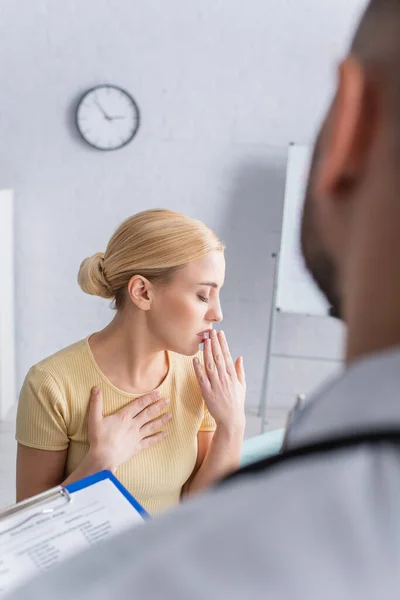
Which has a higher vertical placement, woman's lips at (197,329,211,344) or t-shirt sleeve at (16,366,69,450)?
woman's lips at (197,329,211,344)

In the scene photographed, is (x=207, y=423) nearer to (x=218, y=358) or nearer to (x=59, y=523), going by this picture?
(x=218, y=358)

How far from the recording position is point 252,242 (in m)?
2.99

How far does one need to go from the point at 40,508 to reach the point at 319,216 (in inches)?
27.5

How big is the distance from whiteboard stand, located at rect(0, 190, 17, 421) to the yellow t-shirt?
158 centimetres

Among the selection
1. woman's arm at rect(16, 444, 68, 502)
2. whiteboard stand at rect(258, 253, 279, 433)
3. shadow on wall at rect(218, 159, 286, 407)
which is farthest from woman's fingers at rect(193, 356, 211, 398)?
shadow on wall at rect(218, 159, 286, 407)

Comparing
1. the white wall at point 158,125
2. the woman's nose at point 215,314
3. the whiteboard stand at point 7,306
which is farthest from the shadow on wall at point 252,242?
the woman's nose at point 215,314

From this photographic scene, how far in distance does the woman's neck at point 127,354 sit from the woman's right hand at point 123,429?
0.06 meters

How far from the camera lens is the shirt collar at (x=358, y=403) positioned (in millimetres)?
242

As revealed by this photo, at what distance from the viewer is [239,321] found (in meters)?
3.08

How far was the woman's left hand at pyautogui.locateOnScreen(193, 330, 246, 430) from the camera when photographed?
4.32 ft

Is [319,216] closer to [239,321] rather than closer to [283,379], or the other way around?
[239,321]

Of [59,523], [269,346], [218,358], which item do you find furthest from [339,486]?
[269,346]

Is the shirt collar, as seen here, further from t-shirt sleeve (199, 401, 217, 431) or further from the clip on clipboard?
t-shirt sleeve (199, 401, 217, 431)

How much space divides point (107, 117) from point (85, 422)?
6.26 feet
